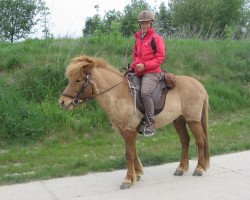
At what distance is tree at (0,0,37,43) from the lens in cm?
3744

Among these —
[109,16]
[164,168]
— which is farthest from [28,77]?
[109,16]

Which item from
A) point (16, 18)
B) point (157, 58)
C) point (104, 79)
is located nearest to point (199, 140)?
point (157, 58)

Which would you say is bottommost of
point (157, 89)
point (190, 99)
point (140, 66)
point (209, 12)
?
point (190, 99)

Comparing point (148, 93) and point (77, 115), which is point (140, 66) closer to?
point (148, 93)

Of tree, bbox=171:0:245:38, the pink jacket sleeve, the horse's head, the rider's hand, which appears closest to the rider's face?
the pink jacket sleeve

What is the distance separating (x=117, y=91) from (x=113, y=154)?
8.37ft

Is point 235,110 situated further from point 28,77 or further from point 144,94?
point 144,94

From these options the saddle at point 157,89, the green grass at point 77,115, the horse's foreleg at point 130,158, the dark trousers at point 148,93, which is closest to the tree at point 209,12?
the green grass at point 77,115

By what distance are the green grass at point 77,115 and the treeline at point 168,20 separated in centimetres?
265

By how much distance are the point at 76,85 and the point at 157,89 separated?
134cm

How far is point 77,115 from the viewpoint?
1051cm

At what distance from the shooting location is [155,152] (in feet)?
27.3

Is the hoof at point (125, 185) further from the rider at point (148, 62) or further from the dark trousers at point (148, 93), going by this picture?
the dark trousers at point (148, 93)

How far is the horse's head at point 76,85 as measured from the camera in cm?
598
